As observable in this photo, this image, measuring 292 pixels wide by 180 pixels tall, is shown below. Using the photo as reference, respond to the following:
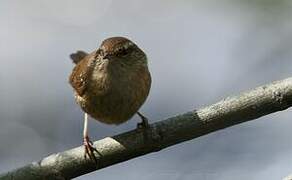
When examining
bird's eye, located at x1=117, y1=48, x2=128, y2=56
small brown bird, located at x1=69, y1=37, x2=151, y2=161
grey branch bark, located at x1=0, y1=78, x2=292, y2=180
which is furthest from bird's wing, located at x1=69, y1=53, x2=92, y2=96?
grey branch bark, located at x1=0, y1=78, x2=292, y2=180

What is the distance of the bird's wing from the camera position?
3678 mm

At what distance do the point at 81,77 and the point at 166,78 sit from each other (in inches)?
75.2

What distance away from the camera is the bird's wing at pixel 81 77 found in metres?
3.68

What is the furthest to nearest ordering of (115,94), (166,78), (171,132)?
(166,78) < (115,94) < (171,132)

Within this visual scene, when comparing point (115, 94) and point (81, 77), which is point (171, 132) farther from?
point (81, 77)

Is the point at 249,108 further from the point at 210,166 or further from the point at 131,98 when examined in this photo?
the point at 210,166

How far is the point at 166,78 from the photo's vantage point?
5602 mm

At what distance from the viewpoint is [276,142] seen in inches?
175

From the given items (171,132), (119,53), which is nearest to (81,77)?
(119,53)

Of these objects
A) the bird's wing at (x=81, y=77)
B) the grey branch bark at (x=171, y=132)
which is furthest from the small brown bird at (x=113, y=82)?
the grey branch bark at (x=171, y=132)

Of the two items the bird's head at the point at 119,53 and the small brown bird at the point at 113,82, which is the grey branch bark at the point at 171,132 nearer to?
the small brown bird at the point at 113,82

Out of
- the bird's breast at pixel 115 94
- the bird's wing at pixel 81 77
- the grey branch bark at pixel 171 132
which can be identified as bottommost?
the grey branch bark at pixel 171 132

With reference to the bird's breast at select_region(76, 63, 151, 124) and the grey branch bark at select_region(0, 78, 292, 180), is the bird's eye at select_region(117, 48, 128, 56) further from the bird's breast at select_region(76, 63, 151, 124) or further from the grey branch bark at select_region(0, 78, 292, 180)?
the grey branch bark at select_region(0, 78, 292, 180)

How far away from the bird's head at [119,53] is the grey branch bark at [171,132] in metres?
0.77
